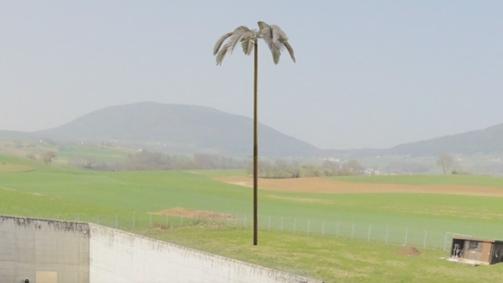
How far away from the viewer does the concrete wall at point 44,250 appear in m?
38.4

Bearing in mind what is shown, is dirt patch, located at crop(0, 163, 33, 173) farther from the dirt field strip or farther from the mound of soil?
the mound of soil

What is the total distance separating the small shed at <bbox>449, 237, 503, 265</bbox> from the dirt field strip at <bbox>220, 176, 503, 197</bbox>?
172ft

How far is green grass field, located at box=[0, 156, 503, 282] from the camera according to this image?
31531mm

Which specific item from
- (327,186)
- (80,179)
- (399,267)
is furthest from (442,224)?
(80,179)

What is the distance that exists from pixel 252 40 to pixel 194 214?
81.5 feet

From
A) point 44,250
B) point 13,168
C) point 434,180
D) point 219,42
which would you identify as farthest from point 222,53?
point 434,180

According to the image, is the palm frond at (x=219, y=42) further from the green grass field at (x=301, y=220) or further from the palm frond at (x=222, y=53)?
the green grass field at (x=301, y=220)

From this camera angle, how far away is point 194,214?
55625mm

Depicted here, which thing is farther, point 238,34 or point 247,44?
point 247,44

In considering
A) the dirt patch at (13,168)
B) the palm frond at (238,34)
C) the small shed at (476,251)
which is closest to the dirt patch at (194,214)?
the palm frond at (238,34)

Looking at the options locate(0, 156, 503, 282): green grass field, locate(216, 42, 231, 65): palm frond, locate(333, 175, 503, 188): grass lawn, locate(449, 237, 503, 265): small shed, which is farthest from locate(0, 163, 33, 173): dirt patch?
locate(449, 237, 503, 265): small shed

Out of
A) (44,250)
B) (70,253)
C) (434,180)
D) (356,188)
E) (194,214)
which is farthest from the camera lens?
(434,180)

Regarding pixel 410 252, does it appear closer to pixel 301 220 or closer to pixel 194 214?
pixel 301 220

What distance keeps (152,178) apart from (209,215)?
2009 inches
